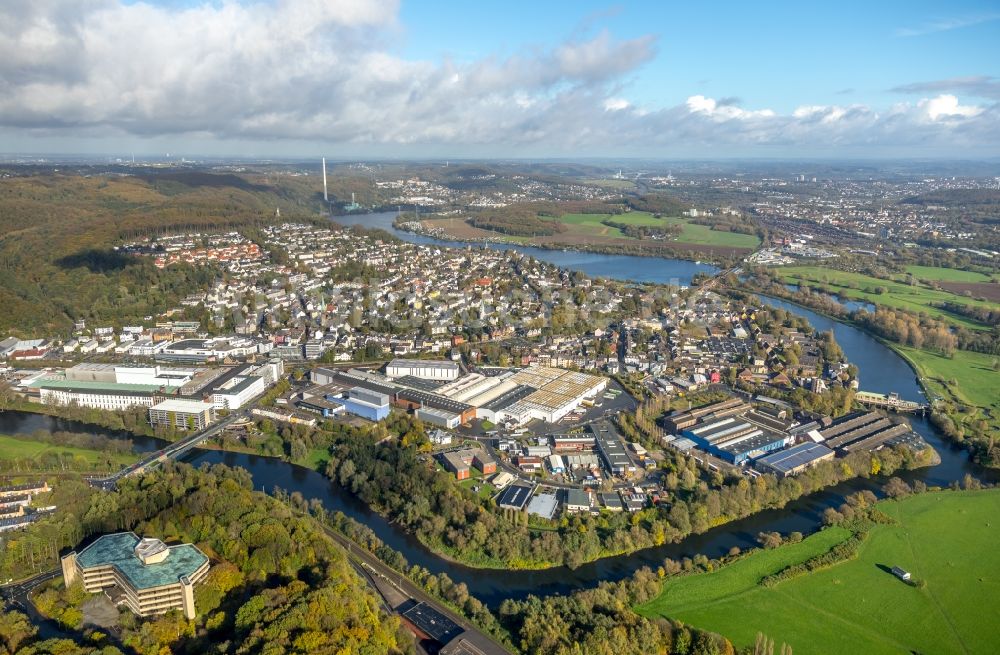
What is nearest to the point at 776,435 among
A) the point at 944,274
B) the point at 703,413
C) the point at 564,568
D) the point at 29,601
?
the point at 703,413

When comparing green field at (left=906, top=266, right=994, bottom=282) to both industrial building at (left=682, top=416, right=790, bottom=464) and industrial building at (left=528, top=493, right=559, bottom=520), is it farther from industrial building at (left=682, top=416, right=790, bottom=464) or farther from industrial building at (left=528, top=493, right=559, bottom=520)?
industrial building at (left=528, top=493, right=559, bottom=520)

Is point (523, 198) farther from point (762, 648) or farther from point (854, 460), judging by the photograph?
point (762, 648)

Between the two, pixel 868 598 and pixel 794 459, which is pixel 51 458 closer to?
pixel 868 598

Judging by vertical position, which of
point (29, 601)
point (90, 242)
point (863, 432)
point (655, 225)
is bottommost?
point (29, 601)

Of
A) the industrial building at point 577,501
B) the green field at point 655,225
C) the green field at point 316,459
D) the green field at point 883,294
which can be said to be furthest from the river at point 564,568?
the green field at point 655,225

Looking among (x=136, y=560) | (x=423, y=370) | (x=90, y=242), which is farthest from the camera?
(x=90, y=242)

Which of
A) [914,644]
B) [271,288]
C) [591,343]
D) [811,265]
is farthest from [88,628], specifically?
[811,265]
